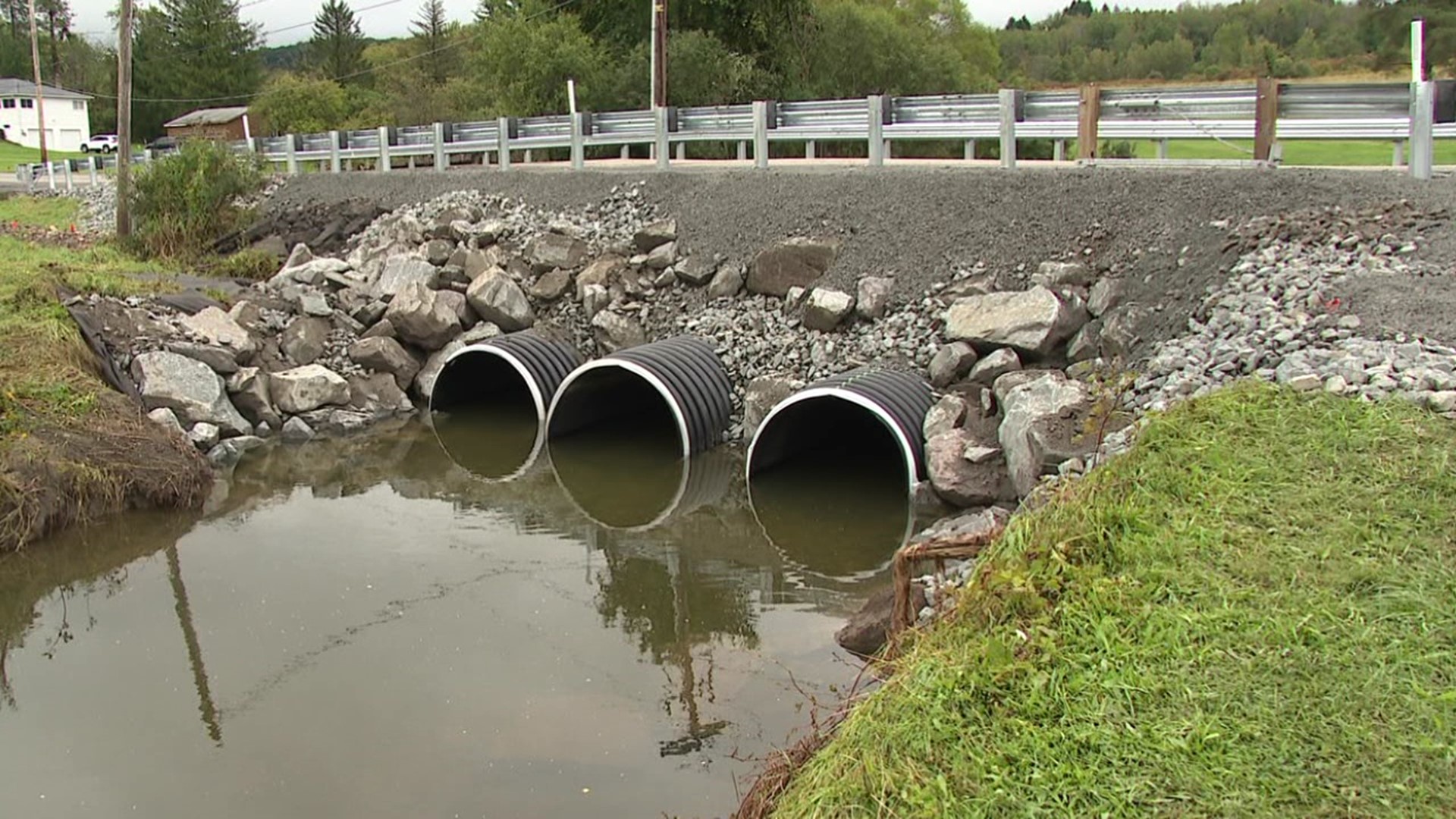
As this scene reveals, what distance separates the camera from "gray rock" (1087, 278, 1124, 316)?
34.0 feet

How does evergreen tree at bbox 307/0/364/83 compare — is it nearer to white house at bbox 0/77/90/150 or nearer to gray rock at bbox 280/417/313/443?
white house at bbox 0/77/90/150

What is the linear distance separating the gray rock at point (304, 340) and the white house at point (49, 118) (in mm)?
69232

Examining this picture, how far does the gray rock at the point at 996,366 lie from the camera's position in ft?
33.8

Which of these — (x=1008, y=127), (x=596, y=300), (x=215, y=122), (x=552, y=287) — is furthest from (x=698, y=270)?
(x=215, y=122)

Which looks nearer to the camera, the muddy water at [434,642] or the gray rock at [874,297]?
the muddy water at [434,642]

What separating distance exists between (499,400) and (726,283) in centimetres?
380

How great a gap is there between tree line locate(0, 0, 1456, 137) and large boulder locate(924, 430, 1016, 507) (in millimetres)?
21550

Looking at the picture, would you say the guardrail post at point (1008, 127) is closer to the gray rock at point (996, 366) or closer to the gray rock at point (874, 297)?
the gray rock at point (874, 297)

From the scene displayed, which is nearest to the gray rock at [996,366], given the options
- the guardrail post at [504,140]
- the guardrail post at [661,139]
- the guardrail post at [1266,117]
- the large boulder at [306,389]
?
the guardrail post at [1266,117]

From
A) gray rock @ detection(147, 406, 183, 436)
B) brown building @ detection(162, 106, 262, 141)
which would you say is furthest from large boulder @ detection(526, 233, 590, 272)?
brown building @ detection(162, 106, 262, 141)

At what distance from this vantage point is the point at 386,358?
14.4 meters

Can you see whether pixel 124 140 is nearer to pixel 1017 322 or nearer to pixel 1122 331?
pixel 1017 322

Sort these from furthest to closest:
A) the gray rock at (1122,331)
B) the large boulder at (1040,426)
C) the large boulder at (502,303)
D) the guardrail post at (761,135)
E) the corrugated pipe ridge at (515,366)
A: the guardrail post at (761,135), the large boulder at (502,303), the corrugated pipe ridge at (515,366), the gray rock at (1122,331), the large boulder at (1040,426)

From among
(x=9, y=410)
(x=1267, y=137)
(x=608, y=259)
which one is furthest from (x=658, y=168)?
(x=9, y=410)
